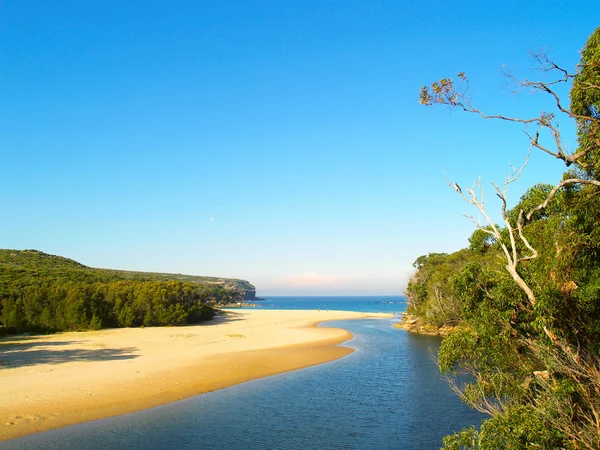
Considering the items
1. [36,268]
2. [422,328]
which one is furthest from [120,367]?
[36,268]

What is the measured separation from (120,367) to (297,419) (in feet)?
48.9

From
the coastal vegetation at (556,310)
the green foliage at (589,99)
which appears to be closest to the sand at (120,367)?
the coastal vegetation at (556,310)

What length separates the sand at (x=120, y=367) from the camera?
1983 centimetres

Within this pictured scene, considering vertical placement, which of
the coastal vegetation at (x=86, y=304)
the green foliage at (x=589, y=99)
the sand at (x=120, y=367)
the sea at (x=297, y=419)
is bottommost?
the sea at (x=297, y=419)

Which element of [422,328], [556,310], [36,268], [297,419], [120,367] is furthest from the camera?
[36,268]

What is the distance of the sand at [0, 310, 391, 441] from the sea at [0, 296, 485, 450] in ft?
4.63

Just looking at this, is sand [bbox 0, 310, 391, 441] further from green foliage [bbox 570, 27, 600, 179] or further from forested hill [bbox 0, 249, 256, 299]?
forested hill [bbox 0, 249, 256, 299]

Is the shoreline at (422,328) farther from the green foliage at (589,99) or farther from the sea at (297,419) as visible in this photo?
the green foliage at (589,99)

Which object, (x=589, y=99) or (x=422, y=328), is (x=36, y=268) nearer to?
(x=422, y=328)

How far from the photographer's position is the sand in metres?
19.8

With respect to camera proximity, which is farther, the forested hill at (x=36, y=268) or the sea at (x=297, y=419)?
the forested hill at (x=36, y=268)

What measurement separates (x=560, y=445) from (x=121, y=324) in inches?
2280

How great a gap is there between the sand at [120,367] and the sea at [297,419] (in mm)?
1413

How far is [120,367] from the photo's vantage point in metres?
29.1
